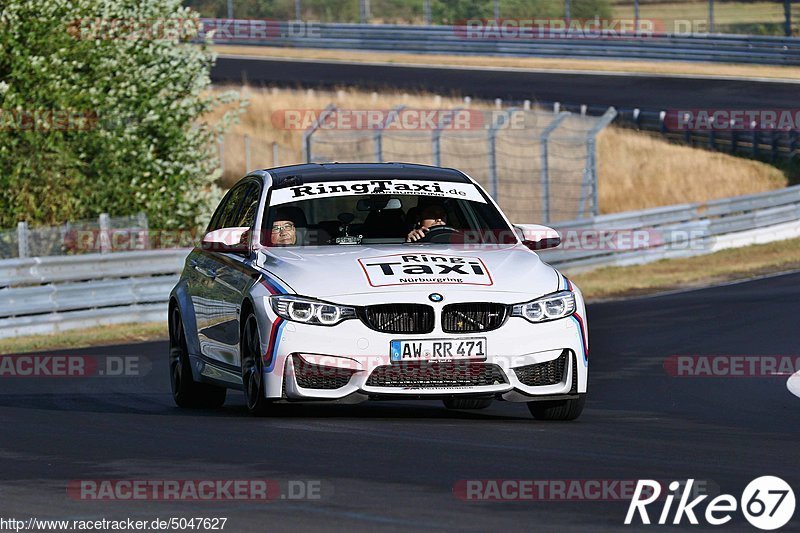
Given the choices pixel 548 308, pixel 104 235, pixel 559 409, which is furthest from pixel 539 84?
pixel 548 308

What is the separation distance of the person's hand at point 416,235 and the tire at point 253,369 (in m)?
1.31

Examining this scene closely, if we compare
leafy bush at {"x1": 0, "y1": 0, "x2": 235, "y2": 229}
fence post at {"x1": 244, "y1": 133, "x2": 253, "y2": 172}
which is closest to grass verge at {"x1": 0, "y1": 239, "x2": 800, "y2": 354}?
leafy bush at {"x1": 0, "y1": 0, "x2": 235, "y2": 229}

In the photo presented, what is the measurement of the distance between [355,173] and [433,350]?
6.83 feet

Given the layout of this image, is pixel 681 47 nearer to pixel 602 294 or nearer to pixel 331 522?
pixel 602 294

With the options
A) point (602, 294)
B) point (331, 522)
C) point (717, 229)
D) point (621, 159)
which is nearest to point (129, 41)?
point (602, 294)

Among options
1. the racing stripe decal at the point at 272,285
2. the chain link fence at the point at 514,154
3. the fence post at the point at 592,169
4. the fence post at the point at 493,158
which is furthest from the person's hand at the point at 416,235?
the fence post at the point at 493,158

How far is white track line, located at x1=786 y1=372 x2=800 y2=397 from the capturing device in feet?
39.6

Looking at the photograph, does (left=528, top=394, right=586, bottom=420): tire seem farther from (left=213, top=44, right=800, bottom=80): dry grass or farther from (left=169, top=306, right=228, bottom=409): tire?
(left=213, top=44, right=800, bottom=80): dry grass

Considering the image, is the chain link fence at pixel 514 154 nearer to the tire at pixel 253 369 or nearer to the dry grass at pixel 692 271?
the dry grass at pixel 692 271

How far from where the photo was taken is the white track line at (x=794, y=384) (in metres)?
12.1

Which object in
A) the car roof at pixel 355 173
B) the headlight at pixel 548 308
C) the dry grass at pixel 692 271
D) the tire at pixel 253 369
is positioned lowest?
the dry grass at pixel 692 271

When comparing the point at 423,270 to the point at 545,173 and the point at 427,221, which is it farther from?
the point at 545,173

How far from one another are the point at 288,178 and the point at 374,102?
108 feet

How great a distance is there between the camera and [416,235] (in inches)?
422
